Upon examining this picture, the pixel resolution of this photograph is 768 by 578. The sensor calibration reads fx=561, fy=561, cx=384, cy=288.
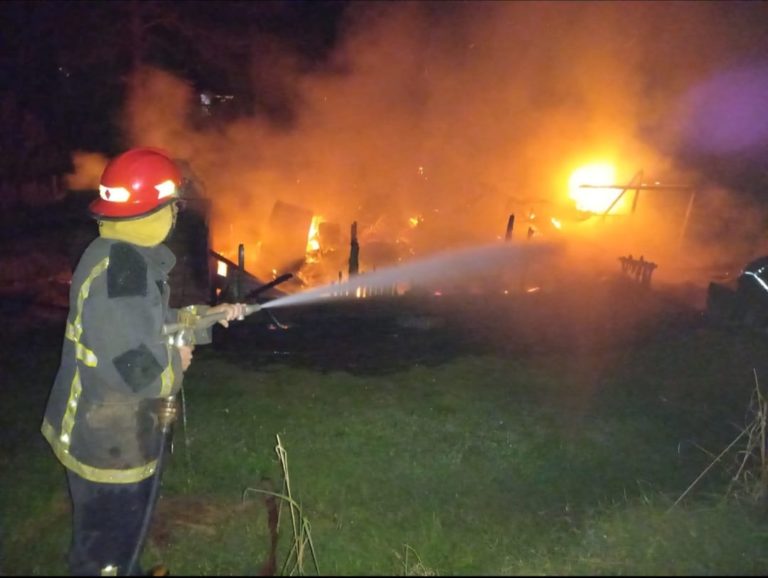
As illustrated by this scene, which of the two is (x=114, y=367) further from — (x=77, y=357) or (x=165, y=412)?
(x=165, y=412)

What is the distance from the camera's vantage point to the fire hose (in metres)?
2.70

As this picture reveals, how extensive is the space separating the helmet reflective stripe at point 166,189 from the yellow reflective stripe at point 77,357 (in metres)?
0.40

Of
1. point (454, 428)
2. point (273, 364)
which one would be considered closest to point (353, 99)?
point (273, 364)

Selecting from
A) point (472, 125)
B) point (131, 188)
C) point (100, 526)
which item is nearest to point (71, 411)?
point (100, 526)

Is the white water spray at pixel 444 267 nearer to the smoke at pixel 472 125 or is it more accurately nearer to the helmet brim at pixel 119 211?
the smoke at pixel 472 125

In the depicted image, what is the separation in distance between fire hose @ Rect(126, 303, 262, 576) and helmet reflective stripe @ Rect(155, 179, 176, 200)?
0.65 metres

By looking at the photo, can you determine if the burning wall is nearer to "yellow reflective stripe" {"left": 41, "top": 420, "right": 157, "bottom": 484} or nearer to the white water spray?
the white water spray

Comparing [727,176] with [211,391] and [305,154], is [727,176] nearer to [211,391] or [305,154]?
[305,154]

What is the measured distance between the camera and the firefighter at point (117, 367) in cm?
241

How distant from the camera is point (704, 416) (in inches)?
219

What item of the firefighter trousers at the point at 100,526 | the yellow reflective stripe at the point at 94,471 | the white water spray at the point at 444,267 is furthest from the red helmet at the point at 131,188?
the white water spray at the point at 444,267

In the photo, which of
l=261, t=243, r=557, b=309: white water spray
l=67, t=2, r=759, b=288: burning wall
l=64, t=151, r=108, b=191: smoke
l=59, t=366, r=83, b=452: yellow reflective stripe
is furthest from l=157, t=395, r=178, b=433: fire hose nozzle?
l=67, t=2, r=759, b=288: burning wall

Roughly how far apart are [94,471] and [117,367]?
1.84ft

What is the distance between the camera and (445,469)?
453cm
